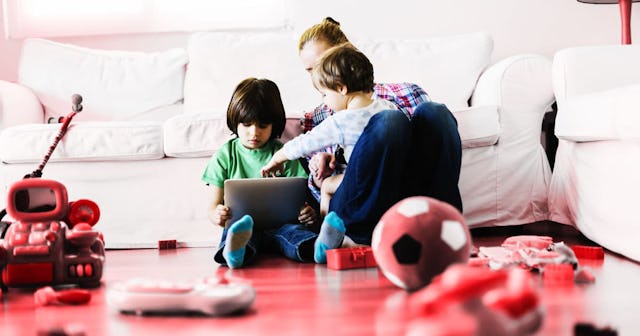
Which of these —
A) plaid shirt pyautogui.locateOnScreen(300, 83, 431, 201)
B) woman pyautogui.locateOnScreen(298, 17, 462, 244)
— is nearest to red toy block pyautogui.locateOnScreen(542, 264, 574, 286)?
woman pyautogui.locateOnScreen(298, 17, 462, 244)

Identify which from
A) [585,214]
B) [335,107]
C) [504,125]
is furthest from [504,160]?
[335,107]

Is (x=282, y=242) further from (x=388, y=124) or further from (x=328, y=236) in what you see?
(x=388, y=124)

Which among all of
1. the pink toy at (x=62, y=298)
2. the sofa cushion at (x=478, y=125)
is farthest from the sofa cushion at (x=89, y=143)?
the pink toy at (x=62, y=298)

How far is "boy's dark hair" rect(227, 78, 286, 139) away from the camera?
2062mm

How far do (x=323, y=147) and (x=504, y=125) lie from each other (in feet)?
2.30

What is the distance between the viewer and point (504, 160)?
233cm

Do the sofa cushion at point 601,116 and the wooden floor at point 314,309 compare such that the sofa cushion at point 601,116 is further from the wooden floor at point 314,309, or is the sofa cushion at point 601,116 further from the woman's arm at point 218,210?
the woman's arm at point 218,210

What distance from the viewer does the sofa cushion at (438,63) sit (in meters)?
2.68

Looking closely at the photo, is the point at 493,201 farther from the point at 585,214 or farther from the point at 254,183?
the point at 254,183

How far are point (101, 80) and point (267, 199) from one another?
1.35 m

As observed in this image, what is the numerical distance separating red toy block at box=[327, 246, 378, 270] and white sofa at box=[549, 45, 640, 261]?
0.59 metres

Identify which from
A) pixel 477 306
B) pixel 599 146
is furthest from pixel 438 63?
pixel 477 306

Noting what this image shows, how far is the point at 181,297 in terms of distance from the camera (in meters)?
1.18

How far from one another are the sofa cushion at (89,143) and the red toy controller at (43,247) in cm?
76
